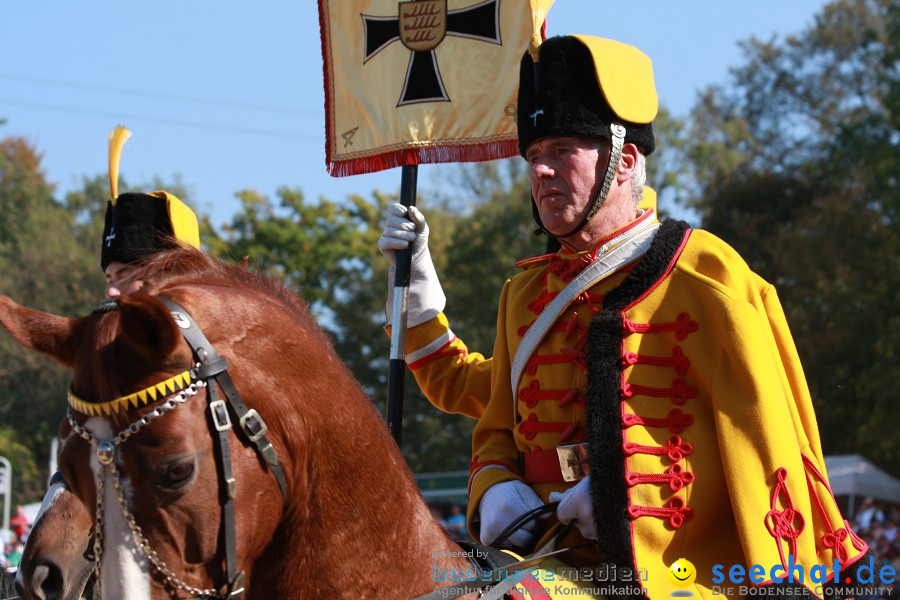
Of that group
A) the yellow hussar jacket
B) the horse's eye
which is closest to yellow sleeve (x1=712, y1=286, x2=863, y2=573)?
the yellow hussar jacket

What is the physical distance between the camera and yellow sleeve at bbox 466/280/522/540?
174 inches

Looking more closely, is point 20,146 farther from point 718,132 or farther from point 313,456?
point 313,456

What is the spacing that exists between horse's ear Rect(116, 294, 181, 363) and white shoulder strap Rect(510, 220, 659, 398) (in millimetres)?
1722

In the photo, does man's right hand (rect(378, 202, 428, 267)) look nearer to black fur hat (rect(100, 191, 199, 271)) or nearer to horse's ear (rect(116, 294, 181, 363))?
black fur hat (rect(100, 191, 199, 271))

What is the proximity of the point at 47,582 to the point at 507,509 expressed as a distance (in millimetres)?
1533

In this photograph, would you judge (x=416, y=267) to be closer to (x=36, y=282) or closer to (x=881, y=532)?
(x=881, y=532)

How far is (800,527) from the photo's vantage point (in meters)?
3.74

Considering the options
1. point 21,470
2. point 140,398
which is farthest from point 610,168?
point 21,470

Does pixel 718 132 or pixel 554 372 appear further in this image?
pixel 718 132

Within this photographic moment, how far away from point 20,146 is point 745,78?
39820 mm

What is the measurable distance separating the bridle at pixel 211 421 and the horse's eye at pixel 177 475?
90mm

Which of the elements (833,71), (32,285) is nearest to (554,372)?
(833,71)

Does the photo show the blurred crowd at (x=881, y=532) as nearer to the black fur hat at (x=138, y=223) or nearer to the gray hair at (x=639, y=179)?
the black fur hat at (x=138, y=223)

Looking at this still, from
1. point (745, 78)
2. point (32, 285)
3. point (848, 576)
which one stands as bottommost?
point (32, 285)
